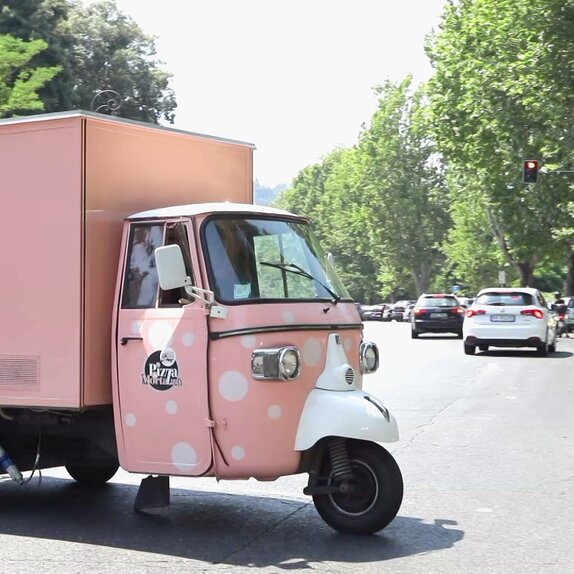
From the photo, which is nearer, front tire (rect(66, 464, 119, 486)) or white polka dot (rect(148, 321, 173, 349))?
white polka dot (rect(148, 321, 173, 349))

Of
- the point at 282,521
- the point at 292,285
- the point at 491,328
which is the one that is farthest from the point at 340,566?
the point at 491,328

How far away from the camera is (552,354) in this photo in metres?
28.0

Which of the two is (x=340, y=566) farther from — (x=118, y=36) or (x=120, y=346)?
(x=118, y=36)

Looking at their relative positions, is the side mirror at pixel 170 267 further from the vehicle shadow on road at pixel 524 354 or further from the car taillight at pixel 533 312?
the vehicle shadow on road at pixel 524 354

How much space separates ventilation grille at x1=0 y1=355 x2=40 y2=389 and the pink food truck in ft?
0.04

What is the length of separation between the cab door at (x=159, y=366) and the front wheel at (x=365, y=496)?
Result: 83cm

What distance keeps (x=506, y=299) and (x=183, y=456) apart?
2044cm

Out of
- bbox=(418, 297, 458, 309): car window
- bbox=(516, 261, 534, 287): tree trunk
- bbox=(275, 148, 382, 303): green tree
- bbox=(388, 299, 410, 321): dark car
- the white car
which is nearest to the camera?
the white car

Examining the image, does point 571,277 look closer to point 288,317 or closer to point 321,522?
point 321,522

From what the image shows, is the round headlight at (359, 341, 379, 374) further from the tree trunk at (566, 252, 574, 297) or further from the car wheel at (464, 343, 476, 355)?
the tree trunk at (566, 252, 574, 297)

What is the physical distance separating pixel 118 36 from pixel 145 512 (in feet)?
177

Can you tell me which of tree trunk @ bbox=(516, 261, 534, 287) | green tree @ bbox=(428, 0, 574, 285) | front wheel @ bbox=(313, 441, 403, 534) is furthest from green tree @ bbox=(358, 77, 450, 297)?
front wheel @ bbox=(313, 441, 403, 534)

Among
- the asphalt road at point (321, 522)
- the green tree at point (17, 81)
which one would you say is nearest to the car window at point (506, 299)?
the green tree at point (17, 81)

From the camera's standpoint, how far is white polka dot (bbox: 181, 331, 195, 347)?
725cm
